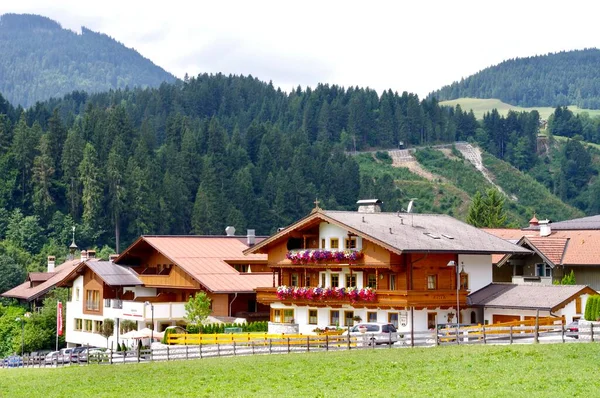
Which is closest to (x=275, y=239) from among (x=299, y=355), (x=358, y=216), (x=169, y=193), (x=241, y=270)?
(x=358, y=216)

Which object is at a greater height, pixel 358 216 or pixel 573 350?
pixel 358 216

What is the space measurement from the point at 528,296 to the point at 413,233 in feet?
23.7

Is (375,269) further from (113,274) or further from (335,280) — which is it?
(113,274)

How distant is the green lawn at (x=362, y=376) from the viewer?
1337 inches

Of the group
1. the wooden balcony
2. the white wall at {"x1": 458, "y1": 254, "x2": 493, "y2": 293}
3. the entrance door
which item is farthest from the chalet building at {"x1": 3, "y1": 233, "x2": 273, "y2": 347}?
the white wall at {"x1": 458, "y1": 254, "x2": 493, "y2": 293}

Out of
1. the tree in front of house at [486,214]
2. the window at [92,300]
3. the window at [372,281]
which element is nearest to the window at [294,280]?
the window at [372,281]

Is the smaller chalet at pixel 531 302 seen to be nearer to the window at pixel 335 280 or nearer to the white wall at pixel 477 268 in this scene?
the white wall at pixel 477 268

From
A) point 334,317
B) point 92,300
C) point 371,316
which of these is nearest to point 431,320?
point 371,316

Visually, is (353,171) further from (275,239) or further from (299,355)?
(299,355)

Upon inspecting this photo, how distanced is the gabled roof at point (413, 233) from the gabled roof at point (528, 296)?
2.46m

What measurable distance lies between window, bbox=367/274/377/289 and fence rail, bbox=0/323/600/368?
307 inches

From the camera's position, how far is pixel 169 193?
6260 inches

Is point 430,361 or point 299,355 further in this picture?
point 299,355

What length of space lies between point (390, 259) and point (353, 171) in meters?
140
